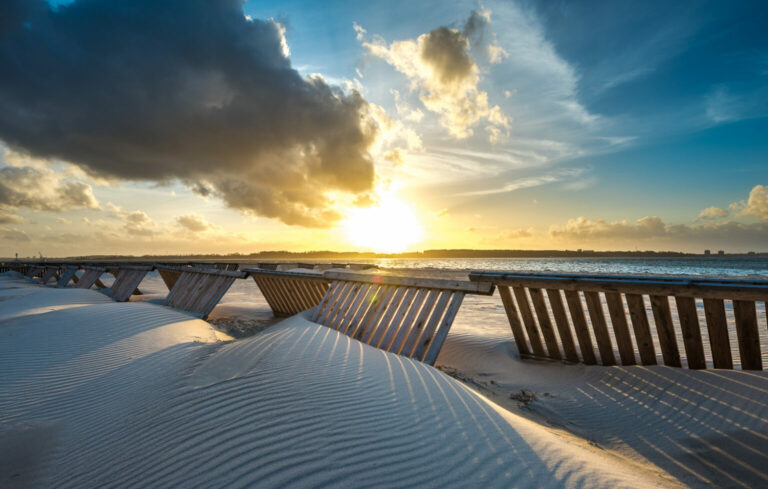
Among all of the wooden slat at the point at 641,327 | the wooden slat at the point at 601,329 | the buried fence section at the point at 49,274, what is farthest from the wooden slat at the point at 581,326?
the buried fence section at the point at 49,274

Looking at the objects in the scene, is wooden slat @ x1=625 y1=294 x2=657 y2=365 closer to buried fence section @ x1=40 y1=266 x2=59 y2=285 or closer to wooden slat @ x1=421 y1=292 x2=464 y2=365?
wooden slat @ x1=421 y1=292 x2=464 y2=365

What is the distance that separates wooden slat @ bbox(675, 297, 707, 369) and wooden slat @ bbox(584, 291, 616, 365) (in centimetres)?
77

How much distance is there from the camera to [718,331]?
12.3 ft

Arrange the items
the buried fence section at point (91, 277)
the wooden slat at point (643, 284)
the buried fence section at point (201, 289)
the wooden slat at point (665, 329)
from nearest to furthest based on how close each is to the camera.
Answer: the wooden slat at point (643, 284), the wooden slat at point (665, 329), the buried fence section at point (201, 289), the buried fence section at point (91, 277)

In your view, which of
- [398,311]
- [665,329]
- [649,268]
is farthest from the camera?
[649,268]

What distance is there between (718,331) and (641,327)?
27.1 inches

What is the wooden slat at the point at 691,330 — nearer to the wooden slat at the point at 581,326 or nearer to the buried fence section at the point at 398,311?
the wooden slat at the point at 581,326

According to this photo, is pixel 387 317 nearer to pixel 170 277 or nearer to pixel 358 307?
pixel 358 307

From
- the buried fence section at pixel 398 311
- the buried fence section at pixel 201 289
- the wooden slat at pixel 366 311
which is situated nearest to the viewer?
the buried fence section at pixel 398 311

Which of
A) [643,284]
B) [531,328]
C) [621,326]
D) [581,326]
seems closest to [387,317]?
[531,328]

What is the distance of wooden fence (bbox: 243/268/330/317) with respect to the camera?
812cm

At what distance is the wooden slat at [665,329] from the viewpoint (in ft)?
12.6

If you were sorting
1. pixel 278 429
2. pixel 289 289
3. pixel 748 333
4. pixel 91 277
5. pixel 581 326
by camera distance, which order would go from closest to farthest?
pixel 278 429 < pixel 748 333 < pixel 581 326 < pixel 289 289 < pixel 91 277

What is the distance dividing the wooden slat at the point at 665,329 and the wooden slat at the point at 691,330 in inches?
4.4
